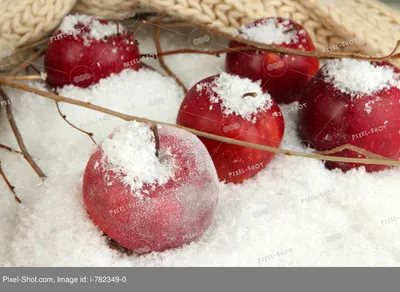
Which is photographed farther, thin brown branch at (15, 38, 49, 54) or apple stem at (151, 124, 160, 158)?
thin brown branch at (15, 38, 49, 54)

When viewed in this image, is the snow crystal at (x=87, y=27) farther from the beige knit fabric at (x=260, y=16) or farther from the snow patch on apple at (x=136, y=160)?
the snow patch on apple at (x=136, y=160)

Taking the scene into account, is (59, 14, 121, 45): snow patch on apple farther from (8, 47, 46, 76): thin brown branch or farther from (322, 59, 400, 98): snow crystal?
(322, 59, 400, 98): snow crystal

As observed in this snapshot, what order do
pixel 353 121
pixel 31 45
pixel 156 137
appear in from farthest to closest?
pixel 31 45 → pixel 353 121 → pixel 156 137

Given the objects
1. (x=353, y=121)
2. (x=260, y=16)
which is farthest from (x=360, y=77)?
(x=260, y=16)

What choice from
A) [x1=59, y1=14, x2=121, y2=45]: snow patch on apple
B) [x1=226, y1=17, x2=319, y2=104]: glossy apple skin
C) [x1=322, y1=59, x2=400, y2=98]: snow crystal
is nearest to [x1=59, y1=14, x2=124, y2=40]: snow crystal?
[x1=59, y1=14, x2=121, y2=45]: snow patch on apple

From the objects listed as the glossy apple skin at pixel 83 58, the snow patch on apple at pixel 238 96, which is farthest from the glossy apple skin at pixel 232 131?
the glossy apple skin at pixel 83 58

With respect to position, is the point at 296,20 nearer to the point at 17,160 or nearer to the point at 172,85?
the point at 172,85

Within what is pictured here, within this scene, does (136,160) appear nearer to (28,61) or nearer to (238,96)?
(238,96)

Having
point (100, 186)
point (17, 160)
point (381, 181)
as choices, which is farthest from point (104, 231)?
point (381, 181)
